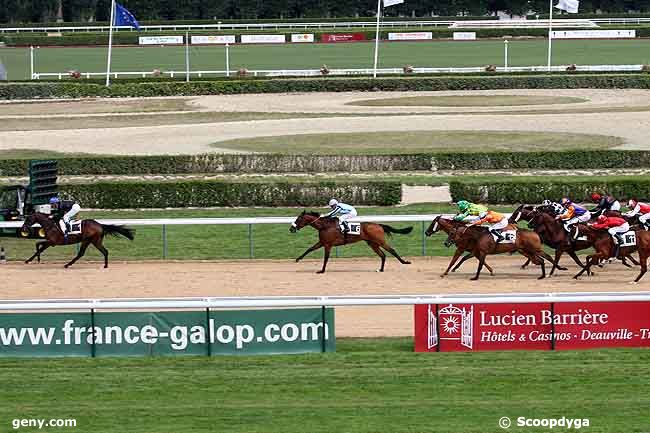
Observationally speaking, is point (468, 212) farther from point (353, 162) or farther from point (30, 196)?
point (353, 162)

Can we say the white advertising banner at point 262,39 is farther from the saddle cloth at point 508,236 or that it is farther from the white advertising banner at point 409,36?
the saddle cloth at point 508,236

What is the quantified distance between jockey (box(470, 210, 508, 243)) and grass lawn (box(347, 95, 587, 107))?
28065 millimetres

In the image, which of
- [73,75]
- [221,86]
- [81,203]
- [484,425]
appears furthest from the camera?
[73,75]

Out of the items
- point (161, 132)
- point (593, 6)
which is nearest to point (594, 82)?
point (161, 132)

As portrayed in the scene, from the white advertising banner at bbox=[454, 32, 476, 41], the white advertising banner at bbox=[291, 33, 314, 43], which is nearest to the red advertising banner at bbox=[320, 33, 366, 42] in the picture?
the white advertising banner at bbox=[291, 33, 314, 43]

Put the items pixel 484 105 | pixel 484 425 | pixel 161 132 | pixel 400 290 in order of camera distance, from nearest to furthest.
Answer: pixel 484 425, pixel 400 290, pixel 161 132, pixel 484 105

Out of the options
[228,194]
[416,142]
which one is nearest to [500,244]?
[228,194]

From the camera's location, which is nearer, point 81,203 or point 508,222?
point 508,222

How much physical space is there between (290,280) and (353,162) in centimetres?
1271

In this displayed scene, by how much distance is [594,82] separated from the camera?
178 ft

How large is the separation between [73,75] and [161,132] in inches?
751

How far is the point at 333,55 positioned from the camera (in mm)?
74000

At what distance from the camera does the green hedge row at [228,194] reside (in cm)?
2744

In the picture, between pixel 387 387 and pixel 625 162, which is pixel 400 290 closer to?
pixel 387 387
